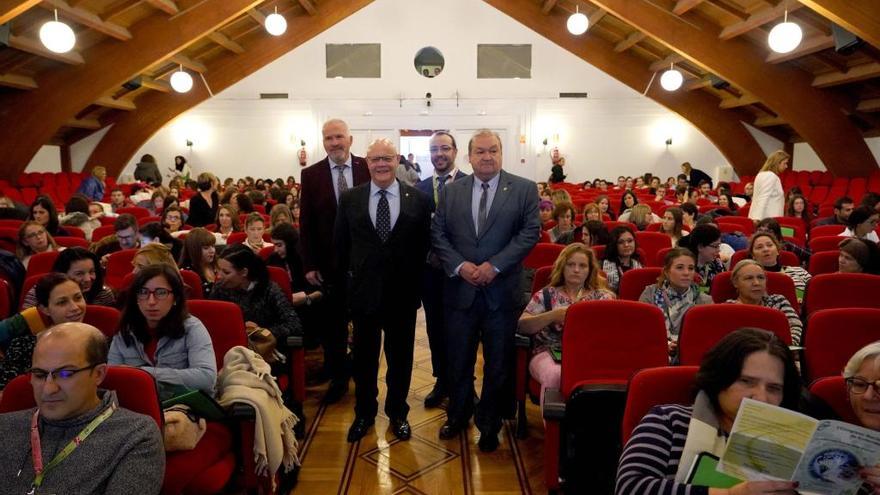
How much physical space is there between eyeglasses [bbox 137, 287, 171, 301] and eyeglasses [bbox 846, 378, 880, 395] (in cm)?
219

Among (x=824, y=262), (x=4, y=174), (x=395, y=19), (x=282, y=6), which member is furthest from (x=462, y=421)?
(x=395, y=19)

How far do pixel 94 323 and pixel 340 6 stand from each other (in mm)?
11061

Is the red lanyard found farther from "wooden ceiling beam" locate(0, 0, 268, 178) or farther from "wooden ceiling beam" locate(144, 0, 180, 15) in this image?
"wooden ceiling beam" locate(0, 0, 268, 178)

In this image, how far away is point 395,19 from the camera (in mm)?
14867

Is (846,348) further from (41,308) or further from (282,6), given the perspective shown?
(282,6)

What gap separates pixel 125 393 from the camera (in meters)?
1.68

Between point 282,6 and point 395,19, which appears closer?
point 282,6

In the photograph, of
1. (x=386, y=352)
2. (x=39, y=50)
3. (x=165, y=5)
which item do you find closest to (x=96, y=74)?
(x=39, y=50)

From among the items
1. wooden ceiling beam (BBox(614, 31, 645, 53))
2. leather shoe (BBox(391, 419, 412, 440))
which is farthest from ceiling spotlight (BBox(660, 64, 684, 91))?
leather shoe (BBox(391, 419, 412, 440))

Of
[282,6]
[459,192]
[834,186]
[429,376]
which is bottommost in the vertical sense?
[429,376]

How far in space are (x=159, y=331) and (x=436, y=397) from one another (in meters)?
1.73

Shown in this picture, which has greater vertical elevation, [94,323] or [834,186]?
[834,186]

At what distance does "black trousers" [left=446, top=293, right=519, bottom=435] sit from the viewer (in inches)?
110

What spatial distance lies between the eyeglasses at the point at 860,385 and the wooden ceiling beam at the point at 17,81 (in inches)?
393
